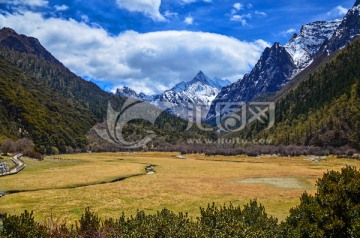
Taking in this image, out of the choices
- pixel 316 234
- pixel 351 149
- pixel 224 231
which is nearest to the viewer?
pixel 224 231

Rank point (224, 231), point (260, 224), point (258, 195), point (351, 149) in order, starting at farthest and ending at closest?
point (351, 149), point (258, 195), point (260, 224), point (224, 231)

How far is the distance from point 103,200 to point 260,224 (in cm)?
2958

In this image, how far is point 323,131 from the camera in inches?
7569

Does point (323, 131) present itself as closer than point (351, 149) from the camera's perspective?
No

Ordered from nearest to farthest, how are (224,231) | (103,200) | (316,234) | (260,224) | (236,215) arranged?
(224,231), (316,234), (260,224), (236,215), (103,200)

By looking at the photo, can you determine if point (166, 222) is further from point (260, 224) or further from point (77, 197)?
point (77, 197)

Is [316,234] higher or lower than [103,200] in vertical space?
higher

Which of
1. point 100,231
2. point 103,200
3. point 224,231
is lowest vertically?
point 103,200

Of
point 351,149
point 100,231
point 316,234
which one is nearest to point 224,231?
point 316,234

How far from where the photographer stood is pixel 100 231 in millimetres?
20422

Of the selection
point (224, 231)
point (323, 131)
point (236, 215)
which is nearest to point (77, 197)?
point (236, 215)

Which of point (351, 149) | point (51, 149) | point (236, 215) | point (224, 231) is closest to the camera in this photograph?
point (224, 231)

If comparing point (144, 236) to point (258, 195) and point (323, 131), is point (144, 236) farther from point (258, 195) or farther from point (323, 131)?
point (323, 131)

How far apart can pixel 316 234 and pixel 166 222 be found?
8.14 metres
